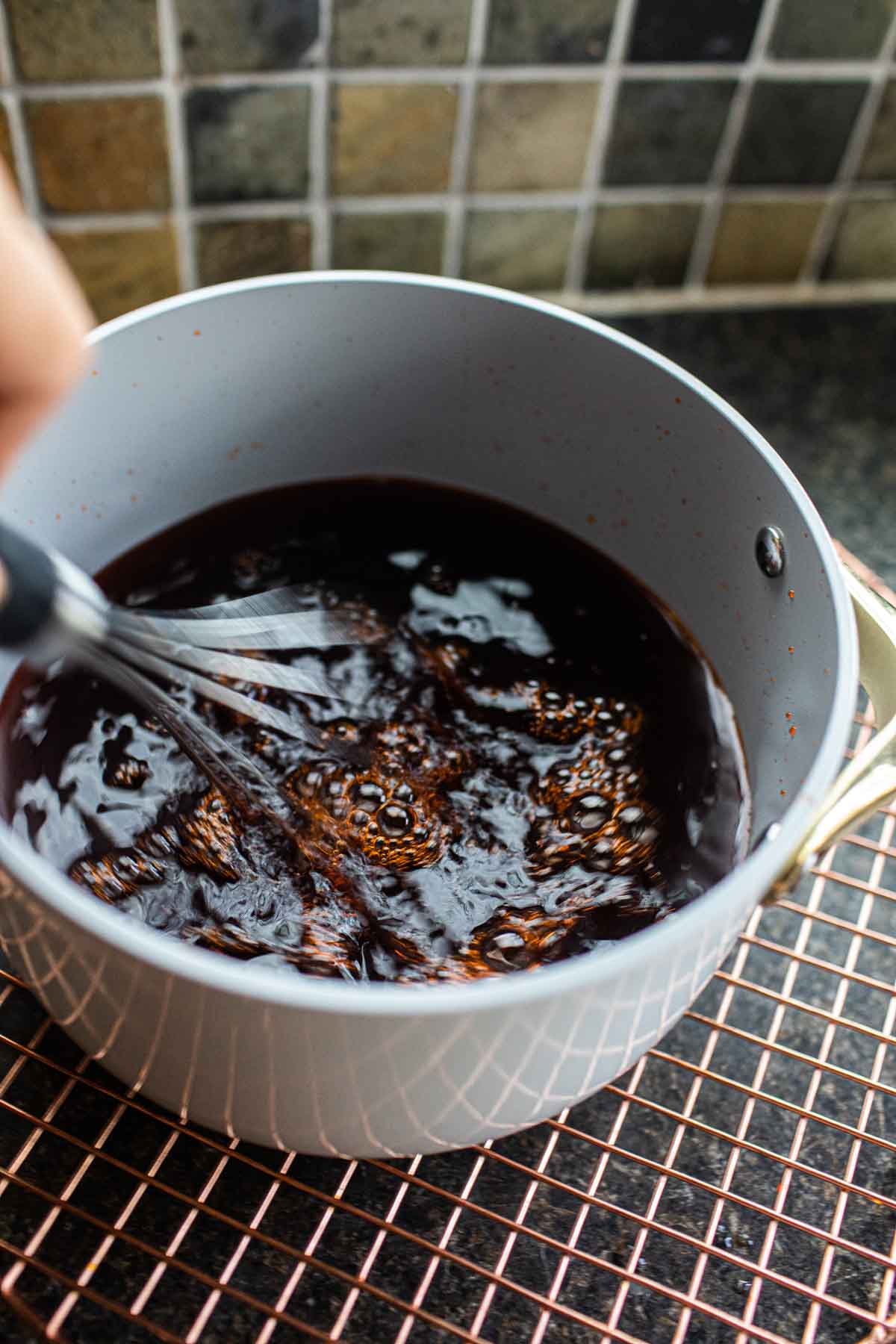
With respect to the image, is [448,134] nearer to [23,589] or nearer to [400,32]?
[400,32]

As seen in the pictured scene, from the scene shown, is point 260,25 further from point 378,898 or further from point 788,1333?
point 788,1333

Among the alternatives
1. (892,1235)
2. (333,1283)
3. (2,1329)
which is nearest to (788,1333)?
(892,1235)

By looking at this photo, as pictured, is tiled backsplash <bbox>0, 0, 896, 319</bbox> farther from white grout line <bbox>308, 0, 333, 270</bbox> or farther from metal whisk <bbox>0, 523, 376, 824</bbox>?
metal whisk <bbox>0, 523, 376, 824</bbox>

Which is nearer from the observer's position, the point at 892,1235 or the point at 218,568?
the point at 892,1235

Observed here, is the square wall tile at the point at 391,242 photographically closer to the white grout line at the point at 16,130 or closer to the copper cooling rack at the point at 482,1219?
the white grout line at the point at 16,130

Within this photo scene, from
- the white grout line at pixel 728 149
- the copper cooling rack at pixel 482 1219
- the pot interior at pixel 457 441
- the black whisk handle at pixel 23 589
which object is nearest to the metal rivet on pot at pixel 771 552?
the pot interior at pixel 457 441

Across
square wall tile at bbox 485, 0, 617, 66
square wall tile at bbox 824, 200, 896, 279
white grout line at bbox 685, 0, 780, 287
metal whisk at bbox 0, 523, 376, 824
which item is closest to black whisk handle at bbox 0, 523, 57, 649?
metal whisk at bbox 0, 523, 376, 824
